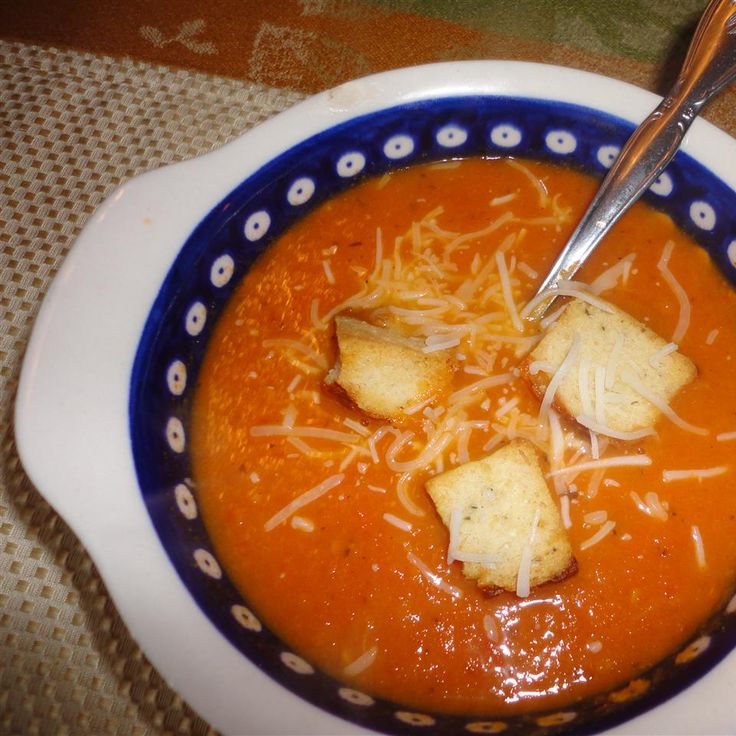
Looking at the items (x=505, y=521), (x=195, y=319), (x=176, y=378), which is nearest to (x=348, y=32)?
(x=195, y=319)

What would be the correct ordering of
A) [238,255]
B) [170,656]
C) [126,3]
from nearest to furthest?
[170,656]
[238,255]
[126,3]

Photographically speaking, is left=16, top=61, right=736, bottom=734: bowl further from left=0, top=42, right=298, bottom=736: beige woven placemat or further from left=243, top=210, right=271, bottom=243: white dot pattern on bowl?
left=0, top=42, right=298, bottom=736: beige woven placemat

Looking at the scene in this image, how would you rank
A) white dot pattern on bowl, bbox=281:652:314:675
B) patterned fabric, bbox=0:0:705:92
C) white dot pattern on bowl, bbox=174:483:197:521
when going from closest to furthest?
white dot pattern on bowl, bbox=281:652:314:675, white dot pattern on bowl, bbox=174:483:197:521, patterned fabric, bbox=0:0:705:92

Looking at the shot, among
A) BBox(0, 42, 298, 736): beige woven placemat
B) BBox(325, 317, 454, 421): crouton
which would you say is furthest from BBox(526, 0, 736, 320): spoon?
BBox(0, 42, 298, 736): beige woven placemat

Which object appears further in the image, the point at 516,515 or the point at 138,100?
the point at 138,100

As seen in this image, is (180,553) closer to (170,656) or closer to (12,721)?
(170,656)

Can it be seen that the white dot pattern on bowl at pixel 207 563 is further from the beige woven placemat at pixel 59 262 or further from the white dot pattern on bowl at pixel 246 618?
the beige woven placemat at pixel 59 262

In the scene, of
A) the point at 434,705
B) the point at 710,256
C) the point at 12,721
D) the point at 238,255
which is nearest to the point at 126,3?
the point at 238,255
